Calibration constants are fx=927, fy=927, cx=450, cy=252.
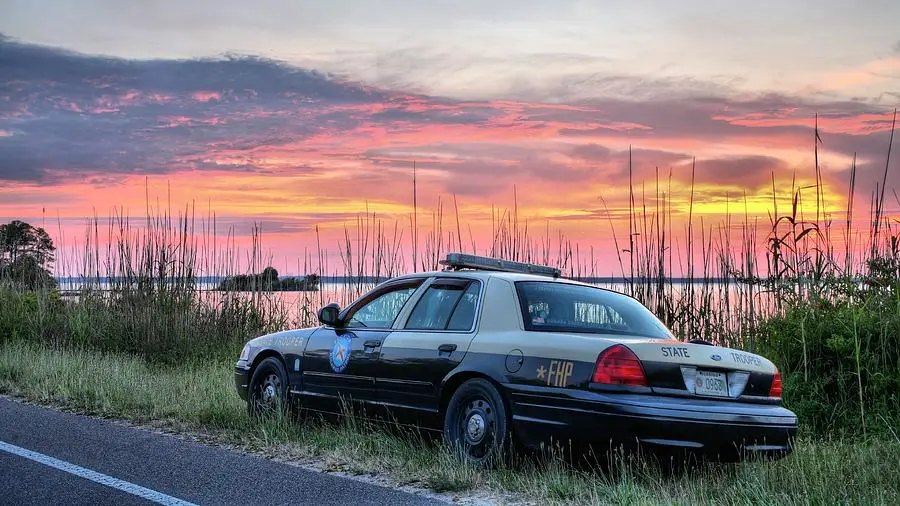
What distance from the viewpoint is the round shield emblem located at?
328 inches

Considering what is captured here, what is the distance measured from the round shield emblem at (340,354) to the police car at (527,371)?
13 mm

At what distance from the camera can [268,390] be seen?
30.3 ft

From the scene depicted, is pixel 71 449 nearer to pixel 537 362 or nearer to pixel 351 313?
pixel 351 313

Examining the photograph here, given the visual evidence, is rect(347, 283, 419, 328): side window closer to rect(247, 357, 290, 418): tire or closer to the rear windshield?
rect(247, 357, 290, 418): tire

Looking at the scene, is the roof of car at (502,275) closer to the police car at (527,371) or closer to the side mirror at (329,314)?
the police car at (527,371)

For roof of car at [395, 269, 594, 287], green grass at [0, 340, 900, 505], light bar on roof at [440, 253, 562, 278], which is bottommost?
green grass at [0, 340, 900, 505]

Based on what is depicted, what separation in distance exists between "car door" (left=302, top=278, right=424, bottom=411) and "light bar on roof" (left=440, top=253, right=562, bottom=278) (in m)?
0.37

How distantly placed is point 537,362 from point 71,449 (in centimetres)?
412

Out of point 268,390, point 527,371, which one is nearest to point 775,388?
point 527,371

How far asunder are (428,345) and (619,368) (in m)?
1.82

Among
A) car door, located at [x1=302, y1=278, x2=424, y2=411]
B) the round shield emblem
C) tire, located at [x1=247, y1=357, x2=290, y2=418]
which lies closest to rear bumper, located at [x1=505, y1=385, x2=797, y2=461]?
car door, located at [x1=302, y1=278, x2=424, y2=411]

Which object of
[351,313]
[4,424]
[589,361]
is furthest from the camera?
[4,424]

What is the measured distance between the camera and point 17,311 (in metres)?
18.6

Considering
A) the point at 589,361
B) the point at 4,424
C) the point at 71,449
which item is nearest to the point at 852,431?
the point at 589,361
